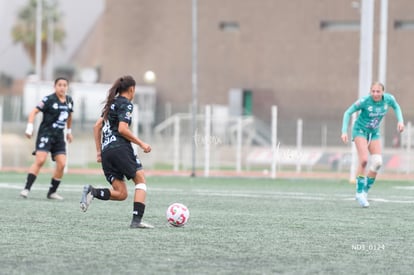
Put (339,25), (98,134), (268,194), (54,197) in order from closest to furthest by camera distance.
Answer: (98,134) → (54,197) → (268,194) → (339,25)

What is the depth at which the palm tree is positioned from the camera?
264 ft

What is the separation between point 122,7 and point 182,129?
2589 cm

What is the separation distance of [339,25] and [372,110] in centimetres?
4213

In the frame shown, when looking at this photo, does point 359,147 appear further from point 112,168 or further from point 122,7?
point 122,7

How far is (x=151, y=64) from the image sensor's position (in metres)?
63.6

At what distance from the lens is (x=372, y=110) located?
1662 centimetres

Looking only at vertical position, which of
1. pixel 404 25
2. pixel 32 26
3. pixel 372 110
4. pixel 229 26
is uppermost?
pixel 32 26

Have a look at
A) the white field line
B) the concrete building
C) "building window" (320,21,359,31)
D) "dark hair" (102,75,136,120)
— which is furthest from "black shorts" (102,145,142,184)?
"building window" (320,21,359,31)

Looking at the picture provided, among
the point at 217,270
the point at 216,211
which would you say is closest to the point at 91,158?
the point at 216,211

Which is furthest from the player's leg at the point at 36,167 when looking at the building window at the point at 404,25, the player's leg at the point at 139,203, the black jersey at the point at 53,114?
the building window at the point at 404,25

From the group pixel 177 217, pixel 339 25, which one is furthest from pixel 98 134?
pixel 339 25

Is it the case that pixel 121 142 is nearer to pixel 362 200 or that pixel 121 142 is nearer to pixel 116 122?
pixel 116 122

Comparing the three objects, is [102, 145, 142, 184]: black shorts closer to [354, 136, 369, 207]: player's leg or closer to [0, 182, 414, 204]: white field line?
[354, 136, 369, 207]: player's leg

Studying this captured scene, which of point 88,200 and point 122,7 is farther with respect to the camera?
point 122,7
